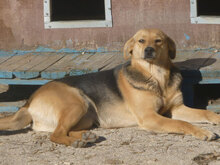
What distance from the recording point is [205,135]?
14.7ft

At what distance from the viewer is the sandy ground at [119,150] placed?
13.1 feet

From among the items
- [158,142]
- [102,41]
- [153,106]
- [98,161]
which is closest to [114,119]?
[153,106]

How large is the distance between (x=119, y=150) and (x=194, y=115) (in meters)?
1.43

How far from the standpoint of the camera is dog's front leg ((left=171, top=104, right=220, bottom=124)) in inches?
203

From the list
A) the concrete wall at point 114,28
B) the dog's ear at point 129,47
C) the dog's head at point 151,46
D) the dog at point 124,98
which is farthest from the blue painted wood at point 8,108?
the dog's head at point 151,46

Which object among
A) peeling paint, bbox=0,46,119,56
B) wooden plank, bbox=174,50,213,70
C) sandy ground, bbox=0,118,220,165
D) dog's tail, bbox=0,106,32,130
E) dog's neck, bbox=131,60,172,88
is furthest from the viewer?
peeling paint, bbox=0,46,119,56

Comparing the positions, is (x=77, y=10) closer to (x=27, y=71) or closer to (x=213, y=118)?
(x=27, y=71)

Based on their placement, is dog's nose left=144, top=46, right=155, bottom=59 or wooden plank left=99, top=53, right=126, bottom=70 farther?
wooden plank left=99, top=53, right=126, bottom=70

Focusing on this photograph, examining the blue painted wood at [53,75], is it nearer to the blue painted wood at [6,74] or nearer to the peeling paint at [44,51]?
the blue painted wood at [6,74]

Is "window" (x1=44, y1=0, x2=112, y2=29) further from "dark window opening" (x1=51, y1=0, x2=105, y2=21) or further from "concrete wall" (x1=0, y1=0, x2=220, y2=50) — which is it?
"concrete wall" (x1=0, y1=0, x2=220, y2=50)

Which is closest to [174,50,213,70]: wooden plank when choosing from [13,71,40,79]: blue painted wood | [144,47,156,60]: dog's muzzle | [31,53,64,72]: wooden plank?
[144,47,156,60]: dog's muzzle

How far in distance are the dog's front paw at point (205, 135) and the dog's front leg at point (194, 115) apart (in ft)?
2.11

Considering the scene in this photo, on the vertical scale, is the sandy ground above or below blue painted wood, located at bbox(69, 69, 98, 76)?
below

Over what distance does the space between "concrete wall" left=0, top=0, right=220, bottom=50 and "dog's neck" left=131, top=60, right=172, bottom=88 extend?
5.33 feet
